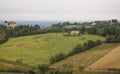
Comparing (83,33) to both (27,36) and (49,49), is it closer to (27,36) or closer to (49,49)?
(27,36)

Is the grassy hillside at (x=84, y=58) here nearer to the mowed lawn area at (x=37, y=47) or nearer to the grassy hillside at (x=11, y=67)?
the mowed lawn area at (x=37, y=47)

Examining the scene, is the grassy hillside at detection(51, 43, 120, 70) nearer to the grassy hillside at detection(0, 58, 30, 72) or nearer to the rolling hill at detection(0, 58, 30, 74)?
the rolling hill at detection(0, 58, 30, 74)

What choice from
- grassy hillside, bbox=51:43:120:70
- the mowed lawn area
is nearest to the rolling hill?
the mowed lawn area

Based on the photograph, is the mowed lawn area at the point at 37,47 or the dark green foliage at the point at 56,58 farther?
the mowed lawn area at the point at 37,47

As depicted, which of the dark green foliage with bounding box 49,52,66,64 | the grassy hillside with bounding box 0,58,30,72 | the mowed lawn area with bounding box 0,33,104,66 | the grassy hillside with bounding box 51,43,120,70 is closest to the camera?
the grassy hillside with bounding box 0,58,30,72

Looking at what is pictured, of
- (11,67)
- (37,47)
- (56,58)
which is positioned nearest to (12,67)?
(11,67)

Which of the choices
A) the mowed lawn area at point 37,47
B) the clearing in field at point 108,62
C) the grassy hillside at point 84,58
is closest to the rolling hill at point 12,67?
the mowed lawn area at point 37,47

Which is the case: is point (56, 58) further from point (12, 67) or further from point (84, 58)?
point (12, 67)
